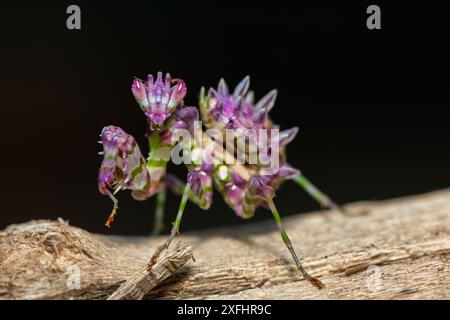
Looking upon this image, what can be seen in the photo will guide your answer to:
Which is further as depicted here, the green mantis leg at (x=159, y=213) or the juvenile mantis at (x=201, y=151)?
the green mantis leg at (x=159, y=213)

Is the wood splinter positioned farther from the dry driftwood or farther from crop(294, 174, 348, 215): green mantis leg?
crop(294, 174, 348, 215): green mantis leg

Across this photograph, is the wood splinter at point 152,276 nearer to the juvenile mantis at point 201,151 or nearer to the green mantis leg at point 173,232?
the green mantis leg at point 173,232

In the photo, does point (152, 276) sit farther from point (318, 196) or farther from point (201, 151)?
point (318, 196)

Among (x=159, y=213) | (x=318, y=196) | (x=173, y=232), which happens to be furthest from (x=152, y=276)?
(x=318, y=196)

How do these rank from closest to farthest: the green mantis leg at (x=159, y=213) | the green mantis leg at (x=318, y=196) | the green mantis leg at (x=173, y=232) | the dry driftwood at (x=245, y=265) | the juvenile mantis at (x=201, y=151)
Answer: the dry driftwood at (x=245, y=265) < the green mantis leg at (x=173, y=232) < the juvenile mantis at (x=201, y=151) < the green mantis leg at (x=159, y=213) < the green mantis leg at (x=318, y=196)

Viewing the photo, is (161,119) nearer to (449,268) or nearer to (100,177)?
(100,177)

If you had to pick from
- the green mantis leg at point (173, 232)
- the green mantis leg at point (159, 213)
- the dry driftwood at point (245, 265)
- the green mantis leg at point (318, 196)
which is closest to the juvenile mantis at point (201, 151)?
the green mantis leg at point (173, 232)

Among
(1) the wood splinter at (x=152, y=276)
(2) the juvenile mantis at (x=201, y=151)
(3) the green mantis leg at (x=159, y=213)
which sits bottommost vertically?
(3) the green mantis leg at (x=159, y=213)

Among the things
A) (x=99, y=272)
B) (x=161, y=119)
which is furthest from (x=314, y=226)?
(x=99, y=272)
